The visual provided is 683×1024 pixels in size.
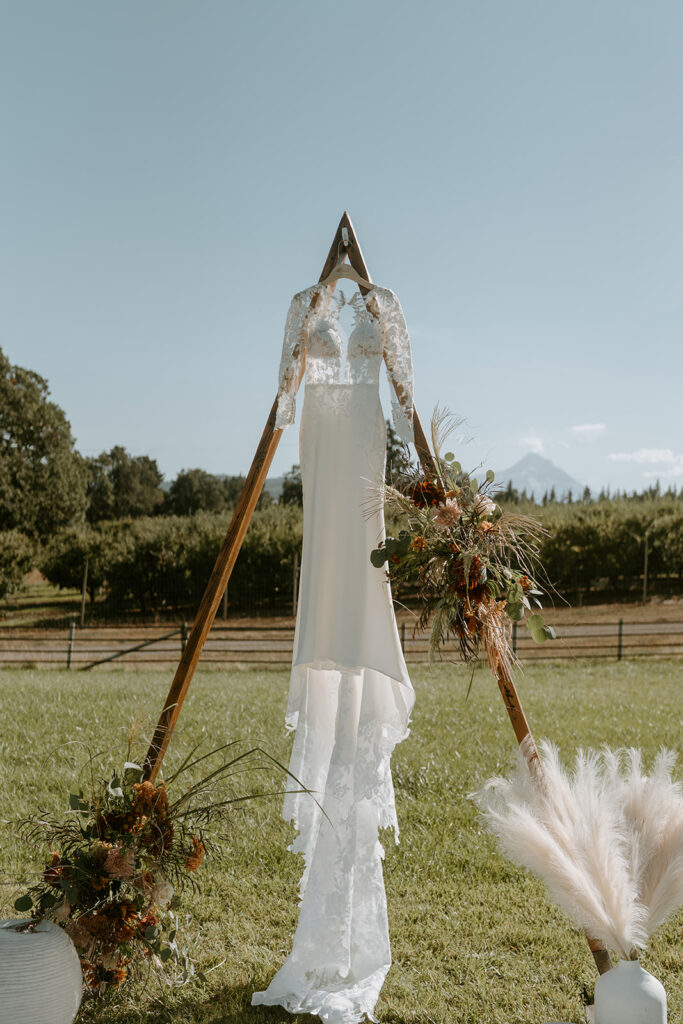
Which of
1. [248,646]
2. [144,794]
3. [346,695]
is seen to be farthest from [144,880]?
[248,646]

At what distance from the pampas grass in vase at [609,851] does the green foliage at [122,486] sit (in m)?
22.6

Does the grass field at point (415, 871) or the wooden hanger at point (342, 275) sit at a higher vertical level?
the wooden hanger at point (342, 275)

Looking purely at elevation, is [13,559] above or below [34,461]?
below

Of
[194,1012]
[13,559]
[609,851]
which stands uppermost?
[13,559]

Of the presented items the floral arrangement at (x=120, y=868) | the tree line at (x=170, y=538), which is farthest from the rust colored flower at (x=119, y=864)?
the tree line at (x=170, y=538)

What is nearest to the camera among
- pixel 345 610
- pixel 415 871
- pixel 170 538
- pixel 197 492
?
pixel 345 610

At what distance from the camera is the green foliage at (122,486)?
81.0 ft

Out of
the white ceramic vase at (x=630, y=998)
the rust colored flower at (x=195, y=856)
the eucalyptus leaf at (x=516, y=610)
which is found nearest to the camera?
the white ceramic vase at (x=630, y=998)

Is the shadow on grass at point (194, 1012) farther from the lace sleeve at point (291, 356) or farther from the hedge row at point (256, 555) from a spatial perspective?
the hedge row at point (256, 555)

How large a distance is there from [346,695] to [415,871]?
1.84 meters

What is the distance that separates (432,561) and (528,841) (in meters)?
0.89

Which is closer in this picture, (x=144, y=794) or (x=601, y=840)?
(x=601, y=840)

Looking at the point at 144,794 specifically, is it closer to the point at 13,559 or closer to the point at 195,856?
the point at 195,856

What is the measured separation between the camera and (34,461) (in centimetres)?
2167
